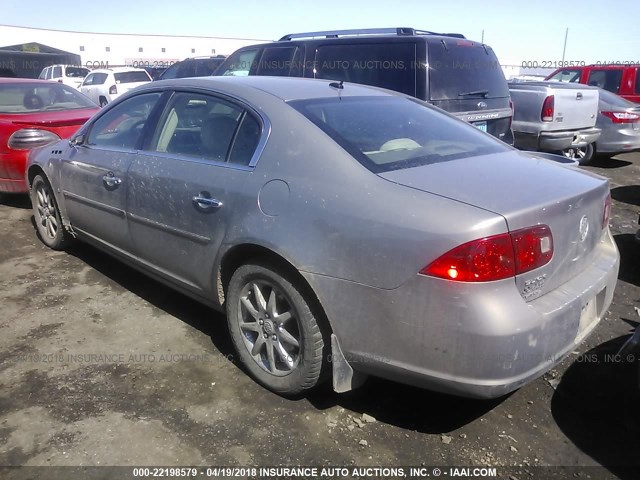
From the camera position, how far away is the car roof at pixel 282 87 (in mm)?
3001

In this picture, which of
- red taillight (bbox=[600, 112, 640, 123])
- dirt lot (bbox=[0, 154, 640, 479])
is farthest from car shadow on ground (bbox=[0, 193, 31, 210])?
red taillight (bbox=[600, 112, 640, 123])

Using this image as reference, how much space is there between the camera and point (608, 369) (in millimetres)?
3025

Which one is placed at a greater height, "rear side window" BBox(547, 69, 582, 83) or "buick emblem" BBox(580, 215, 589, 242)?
"buick emblem" BBox(580, 215, 589, 242)

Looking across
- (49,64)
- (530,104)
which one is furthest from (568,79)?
(49,64)

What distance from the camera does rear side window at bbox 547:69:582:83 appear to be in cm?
1158

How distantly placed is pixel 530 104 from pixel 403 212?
6675 mm

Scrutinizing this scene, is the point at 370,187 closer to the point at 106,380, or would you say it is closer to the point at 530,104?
the point at 106,380

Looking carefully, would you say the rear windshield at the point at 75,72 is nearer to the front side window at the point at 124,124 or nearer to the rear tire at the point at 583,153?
the rear tire at the point at 583,153

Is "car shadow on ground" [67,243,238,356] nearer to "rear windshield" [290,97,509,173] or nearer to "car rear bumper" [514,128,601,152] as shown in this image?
"rear windshield" [290,97,509,173]

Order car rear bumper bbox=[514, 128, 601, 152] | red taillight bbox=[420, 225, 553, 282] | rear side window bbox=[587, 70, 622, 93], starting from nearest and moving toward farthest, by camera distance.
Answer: red taillight bbox=[420, 225, 553, 282] → car rear bumper bbox=[514, 128, 601, 152] → rear side window bbox=[587, 70, 622, 93]

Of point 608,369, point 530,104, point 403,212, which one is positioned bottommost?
point 608,369

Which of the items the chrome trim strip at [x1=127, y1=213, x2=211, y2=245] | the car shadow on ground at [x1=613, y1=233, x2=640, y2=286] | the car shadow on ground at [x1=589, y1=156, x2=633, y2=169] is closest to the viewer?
the chrome trim strip at [x1=127, y1=213, x2=211, y2=245]

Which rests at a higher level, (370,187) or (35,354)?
(370,187)

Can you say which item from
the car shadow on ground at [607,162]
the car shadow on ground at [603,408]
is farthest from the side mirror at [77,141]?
the car shadow on ground at [607,162]
